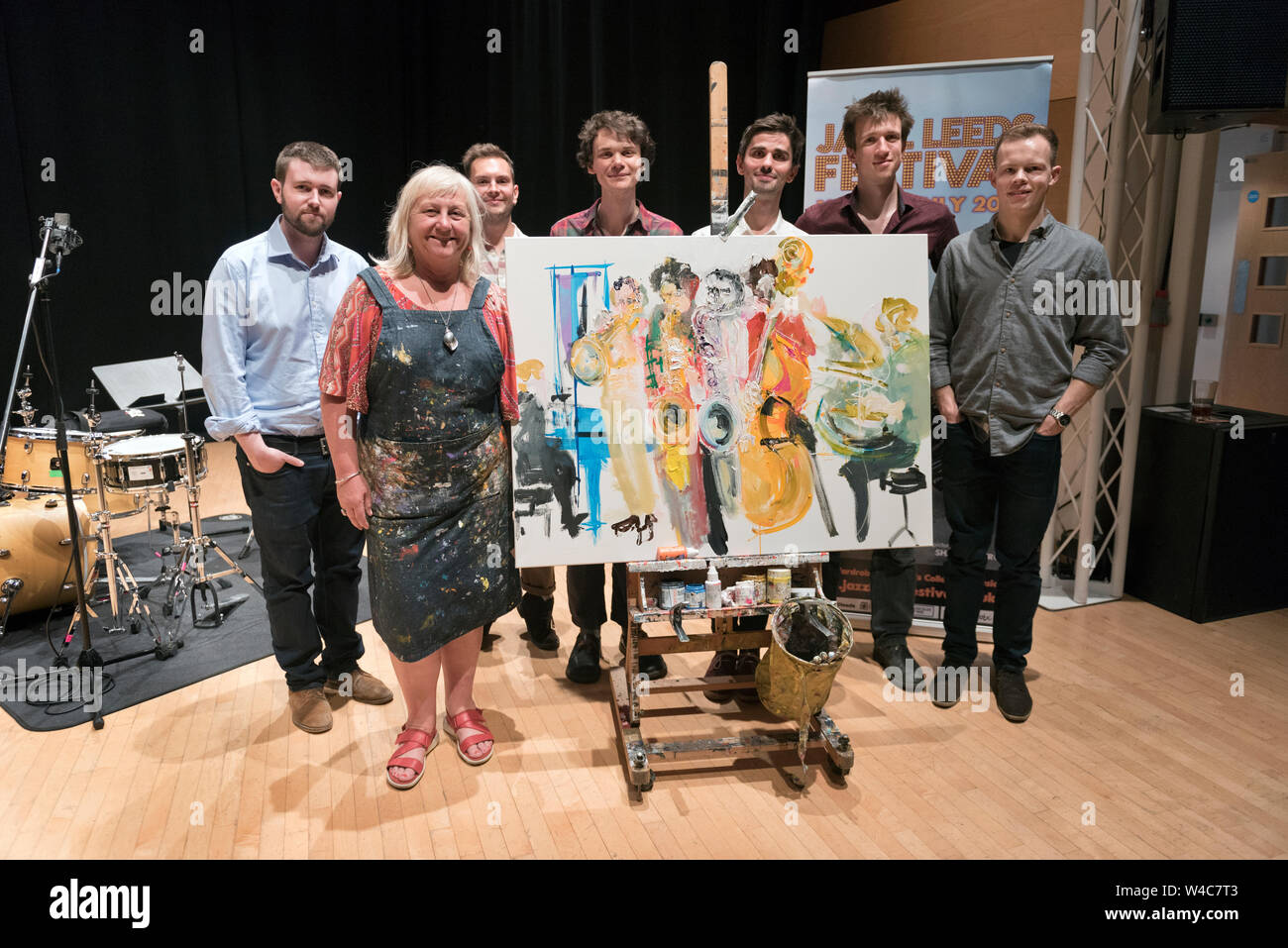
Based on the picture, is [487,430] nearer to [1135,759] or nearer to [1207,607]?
[1135,759]

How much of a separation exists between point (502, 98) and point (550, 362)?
15.0 feet

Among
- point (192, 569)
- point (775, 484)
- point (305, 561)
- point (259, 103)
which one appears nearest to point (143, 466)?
point (192, 569)

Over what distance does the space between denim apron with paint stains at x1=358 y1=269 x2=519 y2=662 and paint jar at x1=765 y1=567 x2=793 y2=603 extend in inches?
29.9

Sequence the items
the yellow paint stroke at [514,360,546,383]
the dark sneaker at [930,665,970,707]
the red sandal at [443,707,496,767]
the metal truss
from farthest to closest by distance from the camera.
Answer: the metal truss, the dark sneaker at [930,665,970,707], the red sandal at [443,707,496,767], the yellow paint stroke at [514,360,546,383]

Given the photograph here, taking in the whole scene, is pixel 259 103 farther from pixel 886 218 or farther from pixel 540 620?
pixel 886 218

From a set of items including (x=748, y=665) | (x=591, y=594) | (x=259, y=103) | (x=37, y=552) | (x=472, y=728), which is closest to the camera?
(x=472, y=728)

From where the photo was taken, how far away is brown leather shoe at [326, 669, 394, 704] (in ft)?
9.50

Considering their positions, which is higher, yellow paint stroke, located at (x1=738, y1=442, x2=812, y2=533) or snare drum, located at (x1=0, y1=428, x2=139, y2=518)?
yellow paint stroke, located at (x1=738, y1=442, x2=812, y2=533)

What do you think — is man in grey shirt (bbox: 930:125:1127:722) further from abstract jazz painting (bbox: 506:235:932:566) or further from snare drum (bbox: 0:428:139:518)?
snare drum (bbox: 0:428:139:518)

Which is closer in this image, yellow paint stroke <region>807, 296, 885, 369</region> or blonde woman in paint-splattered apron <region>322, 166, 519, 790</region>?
blonde woman in paint-splattered apron <region>322, 166, 519, 790</region>

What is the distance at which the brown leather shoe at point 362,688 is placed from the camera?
290cm

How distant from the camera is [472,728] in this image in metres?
2.58

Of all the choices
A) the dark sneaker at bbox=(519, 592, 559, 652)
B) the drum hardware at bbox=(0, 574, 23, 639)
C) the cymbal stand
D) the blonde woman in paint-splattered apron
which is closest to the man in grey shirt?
the blonde woman in paint-splattered apron

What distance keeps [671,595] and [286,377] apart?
1303 millimetres
